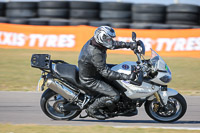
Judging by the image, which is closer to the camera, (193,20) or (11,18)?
(193,20)

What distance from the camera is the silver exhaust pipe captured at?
5848 millimetres

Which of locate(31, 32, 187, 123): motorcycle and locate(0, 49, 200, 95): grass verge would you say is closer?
locate(31, 32, 187, 123): motorcycle

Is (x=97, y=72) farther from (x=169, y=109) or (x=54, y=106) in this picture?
(x=169, y=109)

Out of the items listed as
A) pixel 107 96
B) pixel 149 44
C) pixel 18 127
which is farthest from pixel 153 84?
pixel 149 44

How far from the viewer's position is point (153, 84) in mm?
5801

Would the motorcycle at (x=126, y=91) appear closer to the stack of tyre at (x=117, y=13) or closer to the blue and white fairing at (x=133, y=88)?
the blue and white fairing at (x=133, y=88)

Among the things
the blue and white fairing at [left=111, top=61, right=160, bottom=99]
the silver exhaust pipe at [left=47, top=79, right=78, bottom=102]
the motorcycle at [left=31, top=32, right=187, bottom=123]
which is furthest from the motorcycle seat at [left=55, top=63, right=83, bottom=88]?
the blue and white fairing at [left=111, top=61, right=160, bottom=99]

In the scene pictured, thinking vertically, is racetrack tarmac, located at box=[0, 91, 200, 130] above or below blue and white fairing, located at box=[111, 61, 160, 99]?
below

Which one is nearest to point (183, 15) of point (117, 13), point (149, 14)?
point (149, 14)

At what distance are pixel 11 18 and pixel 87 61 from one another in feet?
44.7

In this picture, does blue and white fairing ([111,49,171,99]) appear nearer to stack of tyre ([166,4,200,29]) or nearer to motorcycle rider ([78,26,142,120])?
motorcycle rider ([78,26,142,120])

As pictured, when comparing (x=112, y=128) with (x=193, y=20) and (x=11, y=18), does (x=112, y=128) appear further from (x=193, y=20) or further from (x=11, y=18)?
(x=11, y=18)

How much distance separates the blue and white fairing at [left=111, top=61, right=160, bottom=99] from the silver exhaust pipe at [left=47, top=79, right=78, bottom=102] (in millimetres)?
759

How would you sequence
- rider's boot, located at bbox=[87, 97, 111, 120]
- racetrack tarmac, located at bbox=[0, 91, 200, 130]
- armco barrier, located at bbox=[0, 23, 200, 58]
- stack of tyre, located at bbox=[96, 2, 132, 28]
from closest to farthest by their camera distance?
rider's boot, located at bbox=[87, 97, 111, 120], racetrack tarmac, located at bbox=[0, 91, 200, 130], armco barrier, located at bbox=[0, 23, 200, 58], stack of tyre, located at bbox=[96, 2, 132, 28]
